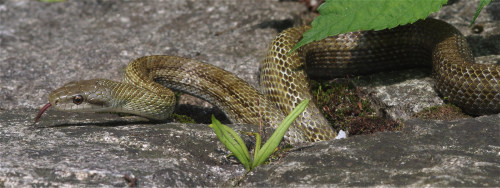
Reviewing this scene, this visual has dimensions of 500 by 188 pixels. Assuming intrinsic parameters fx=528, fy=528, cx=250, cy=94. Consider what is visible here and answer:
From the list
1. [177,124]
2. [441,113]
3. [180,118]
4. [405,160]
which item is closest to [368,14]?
[405,160]

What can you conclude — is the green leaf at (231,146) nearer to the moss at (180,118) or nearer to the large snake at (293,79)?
the large snake at (293,79)

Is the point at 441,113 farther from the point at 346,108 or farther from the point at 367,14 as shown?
the point at 367,14

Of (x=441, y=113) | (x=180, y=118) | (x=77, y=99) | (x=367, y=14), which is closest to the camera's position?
(x=367, y=14)

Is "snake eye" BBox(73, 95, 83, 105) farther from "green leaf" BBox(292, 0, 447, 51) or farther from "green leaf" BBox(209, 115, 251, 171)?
"green leaf" BBox(292, 0, 447, 51)

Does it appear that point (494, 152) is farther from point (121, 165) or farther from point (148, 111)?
point (148, 111)

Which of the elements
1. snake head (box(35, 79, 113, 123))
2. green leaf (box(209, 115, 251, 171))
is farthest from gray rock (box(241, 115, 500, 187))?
snake head (box(35, 79, 113, 123))

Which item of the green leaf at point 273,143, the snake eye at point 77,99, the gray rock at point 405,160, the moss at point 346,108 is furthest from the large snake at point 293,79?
the gray rock at point 405,160
